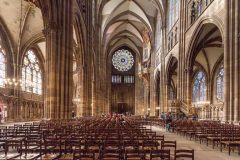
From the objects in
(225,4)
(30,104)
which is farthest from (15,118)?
(225,4)

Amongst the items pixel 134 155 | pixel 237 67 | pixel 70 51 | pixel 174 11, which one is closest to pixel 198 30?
pixel 237 67

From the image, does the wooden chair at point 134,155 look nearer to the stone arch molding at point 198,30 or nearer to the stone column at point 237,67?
the stone column at point 237,67

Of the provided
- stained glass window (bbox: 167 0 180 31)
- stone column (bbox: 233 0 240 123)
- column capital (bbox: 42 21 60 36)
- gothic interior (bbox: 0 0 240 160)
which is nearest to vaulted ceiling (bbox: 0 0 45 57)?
gothic interior (bbox: 0 0 240 160)

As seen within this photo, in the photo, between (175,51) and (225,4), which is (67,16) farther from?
(175,51)

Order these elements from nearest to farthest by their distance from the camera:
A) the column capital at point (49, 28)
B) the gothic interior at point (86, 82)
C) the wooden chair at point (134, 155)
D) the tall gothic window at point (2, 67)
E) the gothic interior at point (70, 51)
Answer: the wooden chair at point (134, 155), the gothic interior at point (86, 82), the gothic interior at point (70, 51), the column capital at point (49, 28), the tall gothic window at point (2, 67)

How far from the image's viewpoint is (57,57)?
2509 centimetres

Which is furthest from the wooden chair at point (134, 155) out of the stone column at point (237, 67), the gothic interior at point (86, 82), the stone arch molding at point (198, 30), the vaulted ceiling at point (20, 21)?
the vaulted ceiling at point (20, 21)

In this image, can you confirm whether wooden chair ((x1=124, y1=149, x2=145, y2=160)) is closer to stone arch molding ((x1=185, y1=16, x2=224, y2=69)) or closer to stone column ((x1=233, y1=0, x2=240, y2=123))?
stone column ((x1=233, y1=0, x2=240, y2=123))

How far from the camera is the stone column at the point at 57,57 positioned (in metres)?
24.5

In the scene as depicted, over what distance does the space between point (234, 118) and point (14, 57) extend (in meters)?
29.6

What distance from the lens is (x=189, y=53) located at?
3706 cm

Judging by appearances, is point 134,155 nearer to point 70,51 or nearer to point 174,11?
point 70,51

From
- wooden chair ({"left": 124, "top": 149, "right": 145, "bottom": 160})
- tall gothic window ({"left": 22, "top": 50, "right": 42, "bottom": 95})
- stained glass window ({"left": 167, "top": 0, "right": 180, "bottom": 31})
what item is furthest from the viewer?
tall gothic window ({"left": 22, "top": 50, "right": 42, "bottom": 95})

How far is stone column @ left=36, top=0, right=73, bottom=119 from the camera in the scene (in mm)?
24531
